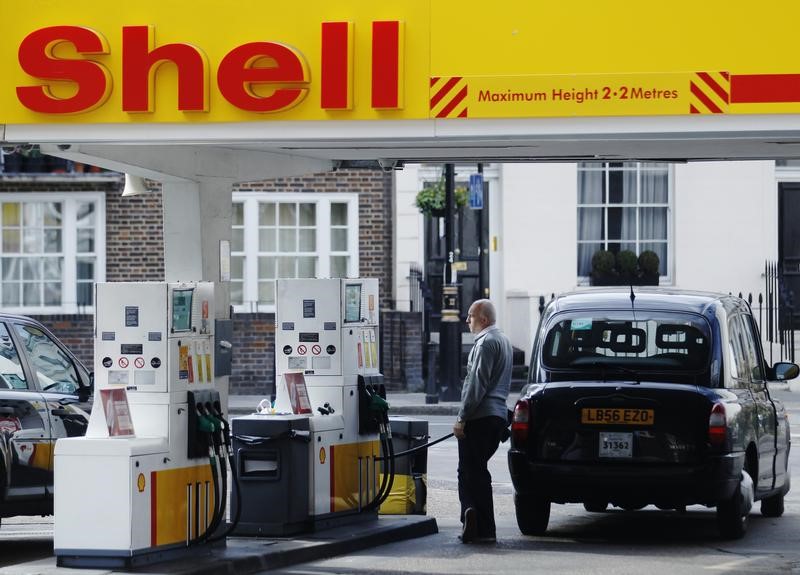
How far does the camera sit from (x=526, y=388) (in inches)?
483

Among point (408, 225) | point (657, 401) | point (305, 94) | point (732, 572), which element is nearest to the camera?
point (305, 94)

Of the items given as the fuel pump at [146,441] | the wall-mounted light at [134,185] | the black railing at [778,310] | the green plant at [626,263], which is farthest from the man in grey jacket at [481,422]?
the green plant at [626,263]

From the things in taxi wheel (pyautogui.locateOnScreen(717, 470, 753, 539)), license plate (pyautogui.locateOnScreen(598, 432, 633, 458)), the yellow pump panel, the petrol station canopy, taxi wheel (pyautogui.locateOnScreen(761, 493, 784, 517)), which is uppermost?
the petrol station canopy

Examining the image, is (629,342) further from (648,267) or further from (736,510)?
(648,267)

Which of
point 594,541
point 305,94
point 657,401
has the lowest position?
point 594,541

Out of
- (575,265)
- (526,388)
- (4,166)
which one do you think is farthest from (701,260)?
(526,388)

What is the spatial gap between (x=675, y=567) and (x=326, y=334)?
2.97m

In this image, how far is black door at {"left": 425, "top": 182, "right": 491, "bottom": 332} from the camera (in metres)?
27.8

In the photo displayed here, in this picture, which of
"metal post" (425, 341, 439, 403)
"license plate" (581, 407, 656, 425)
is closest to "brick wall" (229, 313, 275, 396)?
"metal post" (425, 341, 439, 403)

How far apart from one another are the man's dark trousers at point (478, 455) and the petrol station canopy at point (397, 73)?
2438mm

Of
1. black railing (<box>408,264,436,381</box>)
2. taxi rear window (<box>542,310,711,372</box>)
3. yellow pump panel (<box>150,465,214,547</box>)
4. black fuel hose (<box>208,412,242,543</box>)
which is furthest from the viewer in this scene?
black railing (<box>408,264,436,381</box>)

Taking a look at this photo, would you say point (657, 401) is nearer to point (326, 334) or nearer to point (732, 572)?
point (732, 572)

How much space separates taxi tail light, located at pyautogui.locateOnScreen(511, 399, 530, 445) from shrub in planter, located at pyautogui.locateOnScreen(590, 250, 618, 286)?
53.6 feet

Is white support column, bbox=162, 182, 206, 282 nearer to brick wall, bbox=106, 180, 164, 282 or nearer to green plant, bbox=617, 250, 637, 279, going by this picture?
brick wall, bbox=106, 180, 164, 282
